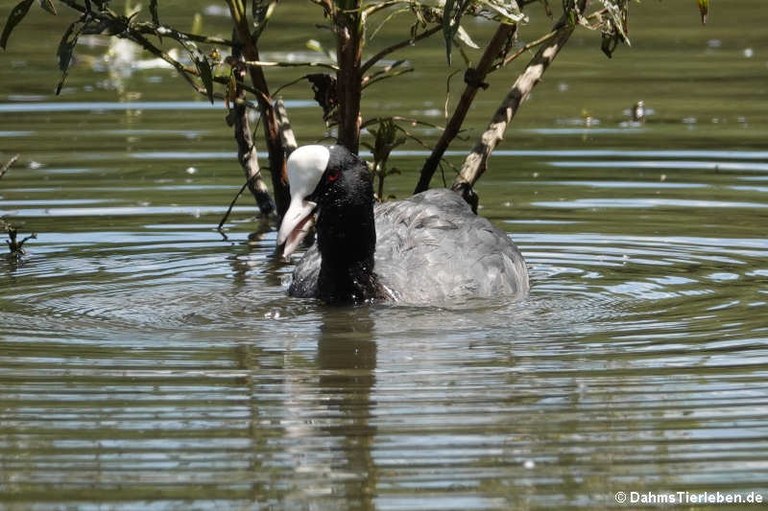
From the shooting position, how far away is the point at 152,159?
10.9 meters

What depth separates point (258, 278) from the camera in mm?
7879

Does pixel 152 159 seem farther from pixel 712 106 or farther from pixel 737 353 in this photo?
pixel 737 353

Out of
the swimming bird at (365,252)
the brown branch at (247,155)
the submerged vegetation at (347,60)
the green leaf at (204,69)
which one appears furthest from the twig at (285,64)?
the swimming bird at (365,252)

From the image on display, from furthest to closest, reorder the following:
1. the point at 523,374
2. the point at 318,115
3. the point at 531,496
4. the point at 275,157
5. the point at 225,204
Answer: the point at 318,115, the point at 225,204, the point at 275,157, the point at 523,374, the point at 531,496

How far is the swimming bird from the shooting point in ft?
23.1

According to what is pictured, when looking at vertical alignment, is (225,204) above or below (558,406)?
below

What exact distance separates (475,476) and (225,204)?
218 inches

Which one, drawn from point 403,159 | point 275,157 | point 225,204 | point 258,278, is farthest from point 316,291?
point 403,159

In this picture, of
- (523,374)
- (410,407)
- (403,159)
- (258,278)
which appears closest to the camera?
(410,407)

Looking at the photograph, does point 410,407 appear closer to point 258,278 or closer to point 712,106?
point 258,278

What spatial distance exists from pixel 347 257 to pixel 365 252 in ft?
0.27

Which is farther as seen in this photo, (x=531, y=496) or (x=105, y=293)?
(x=105, y=293)

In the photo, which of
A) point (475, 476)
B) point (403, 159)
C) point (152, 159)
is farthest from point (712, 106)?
point (475, 476)

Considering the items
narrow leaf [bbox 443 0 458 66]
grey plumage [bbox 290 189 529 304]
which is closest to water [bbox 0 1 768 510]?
grey plumage [bbox 290 189 529 304]
